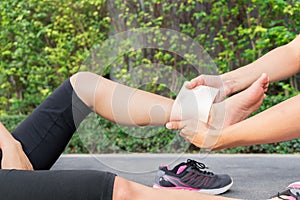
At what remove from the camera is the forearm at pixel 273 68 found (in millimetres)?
1671

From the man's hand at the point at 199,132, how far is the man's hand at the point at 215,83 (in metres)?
0.13

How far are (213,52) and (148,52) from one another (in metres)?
1.04

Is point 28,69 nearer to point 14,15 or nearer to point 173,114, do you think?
point 14,15

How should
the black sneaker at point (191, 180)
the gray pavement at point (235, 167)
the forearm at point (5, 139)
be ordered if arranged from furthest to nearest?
the gray pavement at point (235, 167) → the black sneaker at point (191, 180) → the forearm at point (5, 139)

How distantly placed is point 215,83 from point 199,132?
9.9 inches

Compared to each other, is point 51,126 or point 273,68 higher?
point 273,68

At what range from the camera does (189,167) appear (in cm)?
217

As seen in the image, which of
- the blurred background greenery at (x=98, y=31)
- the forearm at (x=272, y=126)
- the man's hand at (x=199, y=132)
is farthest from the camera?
the blurred background greenery at (x=98, y=31)

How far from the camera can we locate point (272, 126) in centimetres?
134

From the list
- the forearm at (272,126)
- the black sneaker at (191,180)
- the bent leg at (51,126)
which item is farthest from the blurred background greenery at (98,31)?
the forearm at (272,126)

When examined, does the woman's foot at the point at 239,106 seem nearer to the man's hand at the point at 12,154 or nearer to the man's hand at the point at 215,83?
the man's hand at the point at 215,83

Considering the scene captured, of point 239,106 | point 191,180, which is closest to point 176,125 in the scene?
point 239,106

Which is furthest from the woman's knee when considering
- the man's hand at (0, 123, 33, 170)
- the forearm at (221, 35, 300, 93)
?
the forearm at (221, 35, 300, 93)

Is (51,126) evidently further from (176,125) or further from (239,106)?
(239,106)
